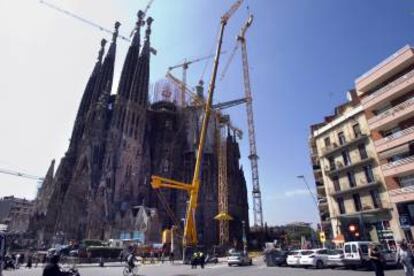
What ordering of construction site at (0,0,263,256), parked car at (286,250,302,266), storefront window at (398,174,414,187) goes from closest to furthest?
1. parked car at (286,250,302,266)
2. storefront window at (398,174,414,187)
3. construction site at (0,0,263,256)

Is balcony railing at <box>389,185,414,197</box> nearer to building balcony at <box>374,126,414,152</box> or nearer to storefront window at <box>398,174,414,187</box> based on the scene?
storefront window at <box>398,174,414,187</box>

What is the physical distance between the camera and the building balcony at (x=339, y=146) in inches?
1173

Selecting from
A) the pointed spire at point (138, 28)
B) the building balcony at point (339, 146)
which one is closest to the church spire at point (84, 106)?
the pointed spire at point (138, 28)

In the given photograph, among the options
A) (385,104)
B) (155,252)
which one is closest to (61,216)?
(155,252)

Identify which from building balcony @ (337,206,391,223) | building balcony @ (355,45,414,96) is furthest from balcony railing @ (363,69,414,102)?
building balcony @ (337,206,391,223)

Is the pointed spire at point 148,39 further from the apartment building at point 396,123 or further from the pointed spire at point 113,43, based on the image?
the apartment building at point 396,123

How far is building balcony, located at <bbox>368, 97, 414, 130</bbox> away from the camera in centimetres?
2528

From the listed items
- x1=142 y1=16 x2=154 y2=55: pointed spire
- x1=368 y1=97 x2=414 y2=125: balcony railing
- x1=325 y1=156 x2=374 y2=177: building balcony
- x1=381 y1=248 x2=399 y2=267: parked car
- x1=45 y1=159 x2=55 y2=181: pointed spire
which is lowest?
x1=381 y1=248 x2=399 y2=267: parked car

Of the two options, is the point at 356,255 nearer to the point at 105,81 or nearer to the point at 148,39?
the point at 105,81

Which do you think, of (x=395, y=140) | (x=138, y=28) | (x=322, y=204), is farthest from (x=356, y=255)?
(x=138, y=28)

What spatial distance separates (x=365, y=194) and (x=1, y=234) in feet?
96.4

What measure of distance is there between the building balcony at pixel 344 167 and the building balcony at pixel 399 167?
6.29 ft

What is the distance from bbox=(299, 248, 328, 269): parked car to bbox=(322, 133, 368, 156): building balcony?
13754mm

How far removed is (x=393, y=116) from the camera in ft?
86.8
